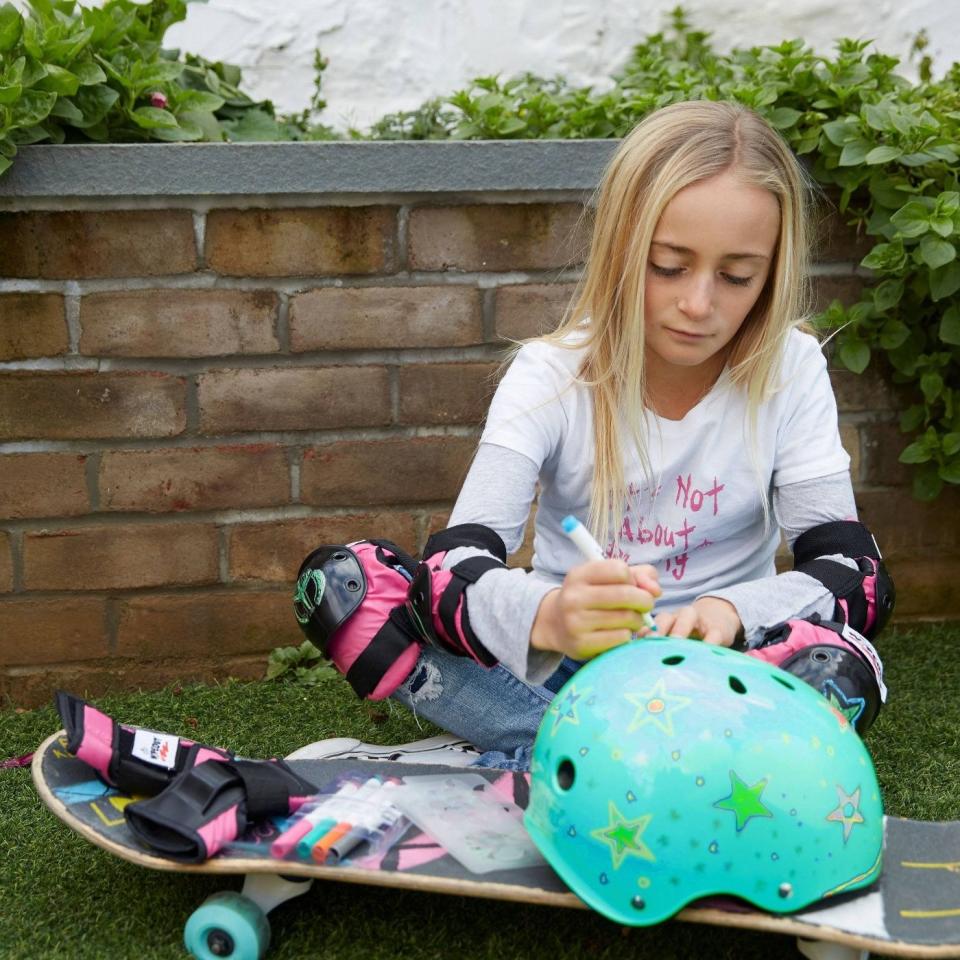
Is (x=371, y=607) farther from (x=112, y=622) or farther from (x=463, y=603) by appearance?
(x=112, y=622)

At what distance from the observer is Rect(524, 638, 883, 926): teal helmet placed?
Answer: 1529mm

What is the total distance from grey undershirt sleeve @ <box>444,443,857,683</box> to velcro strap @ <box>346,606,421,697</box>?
0.59 feet

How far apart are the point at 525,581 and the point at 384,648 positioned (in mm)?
368

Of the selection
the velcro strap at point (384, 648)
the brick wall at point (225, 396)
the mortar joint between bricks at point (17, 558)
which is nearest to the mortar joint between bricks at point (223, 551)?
the brick wall at point (225, 396)

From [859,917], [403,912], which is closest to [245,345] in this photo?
[403,912]

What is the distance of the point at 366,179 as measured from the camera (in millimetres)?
2609

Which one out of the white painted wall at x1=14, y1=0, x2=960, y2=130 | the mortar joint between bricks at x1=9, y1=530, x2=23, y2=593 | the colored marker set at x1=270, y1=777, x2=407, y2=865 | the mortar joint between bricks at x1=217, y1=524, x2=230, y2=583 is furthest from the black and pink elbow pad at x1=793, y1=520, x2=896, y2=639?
the white painted wall at x1=14, y1=0, x2=960, y2=130

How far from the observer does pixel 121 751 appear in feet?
6.03

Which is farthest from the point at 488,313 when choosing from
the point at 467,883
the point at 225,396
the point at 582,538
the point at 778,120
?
the point at 467,883

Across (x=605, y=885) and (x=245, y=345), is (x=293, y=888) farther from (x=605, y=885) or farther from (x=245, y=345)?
(x=245, y=345)

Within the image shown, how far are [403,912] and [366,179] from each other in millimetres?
1445

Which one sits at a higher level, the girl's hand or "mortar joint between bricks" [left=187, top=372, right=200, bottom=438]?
"mortar joint between bricks" [left=187, top=372, right=200, bottom=438]

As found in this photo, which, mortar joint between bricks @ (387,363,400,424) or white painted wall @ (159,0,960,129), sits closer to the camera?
mortar joint between bricks @ (387,363,400,424)

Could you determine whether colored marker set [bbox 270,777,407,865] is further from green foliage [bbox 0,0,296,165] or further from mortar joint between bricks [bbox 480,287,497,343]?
green foliage [bbox 0,0,296,165]
